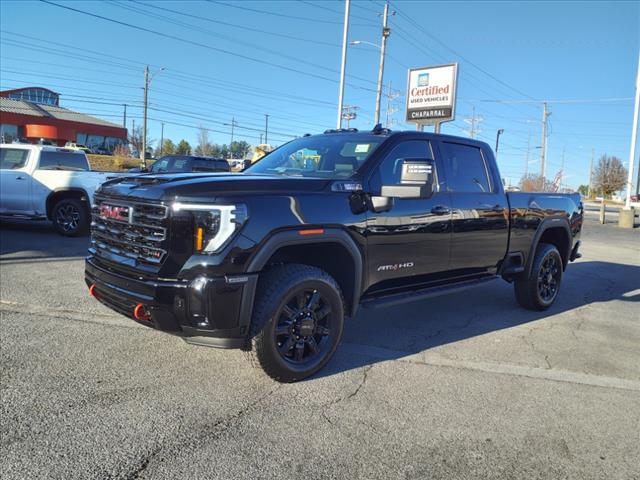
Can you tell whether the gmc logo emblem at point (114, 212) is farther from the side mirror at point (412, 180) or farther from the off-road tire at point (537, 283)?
the off-road tire at point (537, 283)

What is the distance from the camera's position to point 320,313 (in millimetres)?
3881

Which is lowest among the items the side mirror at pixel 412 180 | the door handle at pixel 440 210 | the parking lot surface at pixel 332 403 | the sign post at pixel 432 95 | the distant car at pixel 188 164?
the parking lot surface at pixel 332 403

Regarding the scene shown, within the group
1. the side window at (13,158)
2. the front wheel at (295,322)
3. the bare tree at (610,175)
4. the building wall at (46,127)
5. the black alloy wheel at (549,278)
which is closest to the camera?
the front wheel at (295,322)

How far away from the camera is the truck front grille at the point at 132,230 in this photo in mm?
3322

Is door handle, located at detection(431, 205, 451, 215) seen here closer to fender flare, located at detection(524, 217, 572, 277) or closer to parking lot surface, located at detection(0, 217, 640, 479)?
parking lot surface, located at detection(0, 217, 640, 479)

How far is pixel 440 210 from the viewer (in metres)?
4.75

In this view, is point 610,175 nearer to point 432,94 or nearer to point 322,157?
point 432,94

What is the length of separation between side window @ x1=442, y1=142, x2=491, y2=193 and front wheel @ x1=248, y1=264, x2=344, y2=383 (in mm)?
1958

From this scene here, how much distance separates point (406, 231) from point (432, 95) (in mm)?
20109

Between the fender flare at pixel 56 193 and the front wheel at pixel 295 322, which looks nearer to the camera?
the front wheel at pixel 295 322

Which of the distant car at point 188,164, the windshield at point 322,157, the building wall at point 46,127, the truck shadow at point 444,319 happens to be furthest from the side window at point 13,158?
the building wall at point 46,127

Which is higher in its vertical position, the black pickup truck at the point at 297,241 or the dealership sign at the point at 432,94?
the dealership sign at the point at 432,94

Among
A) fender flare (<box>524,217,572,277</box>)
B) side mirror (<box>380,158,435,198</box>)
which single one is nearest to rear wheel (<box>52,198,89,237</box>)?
side mirror (<box>380,158,435,198</box>)

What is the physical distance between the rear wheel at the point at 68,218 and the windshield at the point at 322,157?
22.2ft
